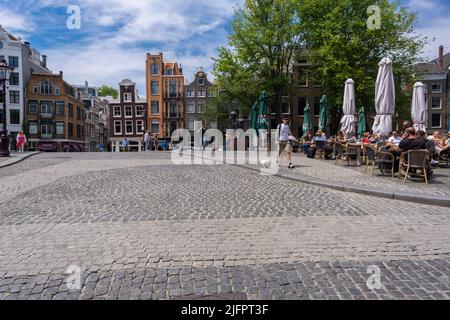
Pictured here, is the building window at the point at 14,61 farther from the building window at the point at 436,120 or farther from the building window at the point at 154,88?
the building window at the point at 436,120

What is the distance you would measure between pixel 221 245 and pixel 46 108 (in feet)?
190

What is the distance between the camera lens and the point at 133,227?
4.86 meters

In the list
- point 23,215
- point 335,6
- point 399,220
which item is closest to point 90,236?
point 23,215

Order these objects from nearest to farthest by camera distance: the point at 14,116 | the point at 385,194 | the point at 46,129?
1. the point at 385,194
2. the point at 14,116
3. the point at 46,129

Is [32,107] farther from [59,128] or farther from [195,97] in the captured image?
[195,97]

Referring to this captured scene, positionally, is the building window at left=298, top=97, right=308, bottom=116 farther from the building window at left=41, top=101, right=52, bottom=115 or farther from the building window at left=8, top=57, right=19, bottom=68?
the building window at left=8, top=57, right=19, bottom=68

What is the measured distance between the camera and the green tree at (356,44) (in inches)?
1000

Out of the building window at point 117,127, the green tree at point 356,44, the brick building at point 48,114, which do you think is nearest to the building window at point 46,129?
the brick building at point 48,114

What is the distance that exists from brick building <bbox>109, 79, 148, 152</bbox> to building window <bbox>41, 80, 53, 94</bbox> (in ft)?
31.0

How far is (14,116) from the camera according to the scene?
50.5 m

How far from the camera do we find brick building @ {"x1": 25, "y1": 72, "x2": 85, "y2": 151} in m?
52.3

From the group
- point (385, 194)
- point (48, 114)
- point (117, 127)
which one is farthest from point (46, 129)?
point (385, 194)

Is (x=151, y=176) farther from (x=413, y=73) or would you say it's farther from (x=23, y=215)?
(x=413, y=73)
